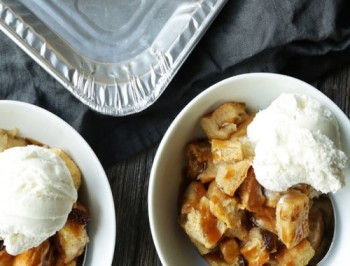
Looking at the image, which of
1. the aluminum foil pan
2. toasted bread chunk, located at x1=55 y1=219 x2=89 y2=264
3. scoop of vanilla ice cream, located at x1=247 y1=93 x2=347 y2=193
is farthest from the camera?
the aluminum foil pan

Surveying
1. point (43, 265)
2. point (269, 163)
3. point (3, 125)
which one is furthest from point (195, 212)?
point (3, 125)

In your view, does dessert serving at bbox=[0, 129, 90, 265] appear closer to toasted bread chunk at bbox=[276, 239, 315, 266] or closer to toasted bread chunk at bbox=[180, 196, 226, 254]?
toasted bread chunk at bbox=[180, 196, 226, 254]

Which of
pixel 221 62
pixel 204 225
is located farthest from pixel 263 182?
pixel 221 62

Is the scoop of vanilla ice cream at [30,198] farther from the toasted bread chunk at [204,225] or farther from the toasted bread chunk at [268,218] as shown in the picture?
the toasted bread chunk at [268,218]

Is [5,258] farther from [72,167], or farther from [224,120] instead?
[224,120]

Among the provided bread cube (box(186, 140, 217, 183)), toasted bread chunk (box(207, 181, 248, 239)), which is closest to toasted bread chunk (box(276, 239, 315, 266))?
toasted bread chunk (box(207, 181, 248, 239))

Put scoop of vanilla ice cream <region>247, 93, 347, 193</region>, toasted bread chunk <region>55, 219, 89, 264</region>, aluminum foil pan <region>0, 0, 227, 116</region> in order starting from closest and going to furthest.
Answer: scoop of vanilla ice cream <region>247, 93, 347, 193</region> → toasted bread chunk <region>55, 219, 89, 264</region> → aluminum foil pan <region>0, 0, 227, 116</region>

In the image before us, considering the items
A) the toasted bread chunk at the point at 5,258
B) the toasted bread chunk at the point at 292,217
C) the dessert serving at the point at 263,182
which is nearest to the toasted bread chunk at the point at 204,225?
the dessert serving at the point at 263,182
